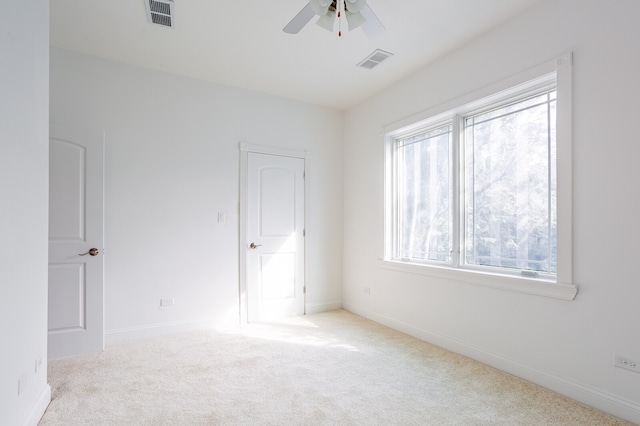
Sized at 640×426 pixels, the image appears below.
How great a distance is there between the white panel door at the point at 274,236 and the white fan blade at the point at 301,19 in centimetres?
208

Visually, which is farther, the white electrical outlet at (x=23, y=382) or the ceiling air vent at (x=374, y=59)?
the ceiling air vent at (x=374, y=59)

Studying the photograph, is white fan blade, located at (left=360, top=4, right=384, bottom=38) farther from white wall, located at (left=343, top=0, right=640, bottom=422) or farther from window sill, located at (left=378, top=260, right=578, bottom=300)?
window sill, located at (left=378, top=260, right=578, bottom=300)

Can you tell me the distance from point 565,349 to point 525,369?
0.37m

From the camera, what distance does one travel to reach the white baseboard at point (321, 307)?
464 centimetres

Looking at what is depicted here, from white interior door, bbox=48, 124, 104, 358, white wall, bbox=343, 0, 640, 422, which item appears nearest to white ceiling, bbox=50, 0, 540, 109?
white wall, bbox=343, 0, 640, 422

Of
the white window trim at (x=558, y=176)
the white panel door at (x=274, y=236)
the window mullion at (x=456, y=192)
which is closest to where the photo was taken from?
the white window trim at (x=558, y=176)

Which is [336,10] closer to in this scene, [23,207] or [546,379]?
[23,207]

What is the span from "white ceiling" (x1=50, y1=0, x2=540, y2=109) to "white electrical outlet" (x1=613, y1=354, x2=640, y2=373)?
258cm

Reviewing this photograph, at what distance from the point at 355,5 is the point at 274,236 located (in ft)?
9.47

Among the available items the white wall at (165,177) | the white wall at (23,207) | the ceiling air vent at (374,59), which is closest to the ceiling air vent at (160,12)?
the white wall at (23,207)

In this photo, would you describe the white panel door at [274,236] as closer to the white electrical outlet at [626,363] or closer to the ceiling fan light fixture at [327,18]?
the ceiling fan light fixture at [327,18]

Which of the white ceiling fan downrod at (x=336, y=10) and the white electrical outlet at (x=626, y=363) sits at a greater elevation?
the white ceiling fan downrod at (x=336, y=10)

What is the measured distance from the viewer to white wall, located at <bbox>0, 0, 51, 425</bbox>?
1.71 meters

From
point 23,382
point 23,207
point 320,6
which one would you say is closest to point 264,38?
point 320,6
